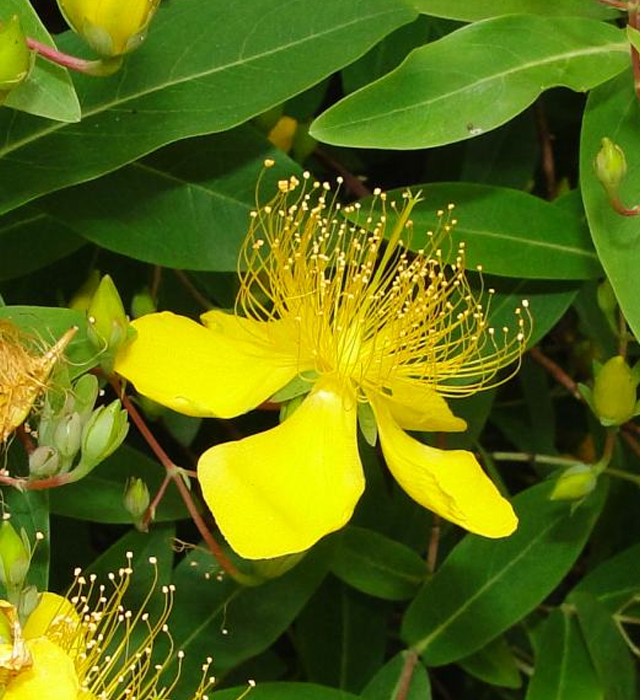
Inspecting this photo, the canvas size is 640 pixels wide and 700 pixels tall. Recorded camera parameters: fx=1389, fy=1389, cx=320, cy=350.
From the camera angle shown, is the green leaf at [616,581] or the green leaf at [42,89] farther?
the green leaf at [616,581]

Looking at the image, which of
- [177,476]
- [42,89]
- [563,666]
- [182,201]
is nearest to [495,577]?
[563,666]

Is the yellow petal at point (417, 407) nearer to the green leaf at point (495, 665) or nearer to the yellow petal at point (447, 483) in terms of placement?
the yellow petal at point (447, 483)

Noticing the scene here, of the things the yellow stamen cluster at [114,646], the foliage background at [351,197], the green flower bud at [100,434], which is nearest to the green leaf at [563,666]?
the foliage background at [351,197]

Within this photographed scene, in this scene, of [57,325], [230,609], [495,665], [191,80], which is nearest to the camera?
[57,325]

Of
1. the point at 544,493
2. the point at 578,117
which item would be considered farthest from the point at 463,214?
the point at 578,117

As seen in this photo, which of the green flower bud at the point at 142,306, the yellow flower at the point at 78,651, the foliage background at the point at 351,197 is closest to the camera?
the yellow flower at the point at 78,651

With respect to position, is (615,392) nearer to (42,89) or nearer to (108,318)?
(108,318)

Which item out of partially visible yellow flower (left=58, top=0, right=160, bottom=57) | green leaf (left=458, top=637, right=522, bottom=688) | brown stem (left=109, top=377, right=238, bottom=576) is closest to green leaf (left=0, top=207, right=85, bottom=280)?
brown stem (left=109, top=377, right=238, bottom=576)
